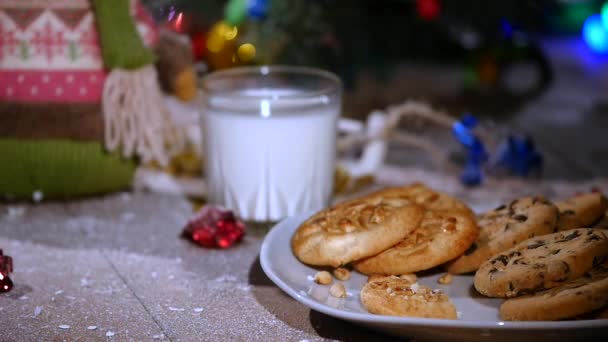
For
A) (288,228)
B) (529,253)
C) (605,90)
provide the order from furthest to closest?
(605,90), (288,228), (529,253)

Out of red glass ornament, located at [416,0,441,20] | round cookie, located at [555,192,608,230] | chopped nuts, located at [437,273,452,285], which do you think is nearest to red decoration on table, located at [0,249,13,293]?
chopped nuts, located at [437,273,452,285]

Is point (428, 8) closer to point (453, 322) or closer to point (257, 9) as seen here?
point (257, 9)

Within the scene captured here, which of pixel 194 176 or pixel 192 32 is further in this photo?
pixel 192 32

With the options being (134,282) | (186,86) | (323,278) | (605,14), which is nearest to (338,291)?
(323,278)

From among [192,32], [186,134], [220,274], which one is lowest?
[220,274]

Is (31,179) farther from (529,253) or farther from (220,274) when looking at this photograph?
(529,253)

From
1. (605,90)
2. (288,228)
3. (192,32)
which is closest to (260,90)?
(288,228)

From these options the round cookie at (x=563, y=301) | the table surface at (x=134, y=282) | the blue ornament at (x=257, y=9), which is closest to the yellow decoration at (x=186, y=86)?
the blue ornament at (x=257, y=9)
